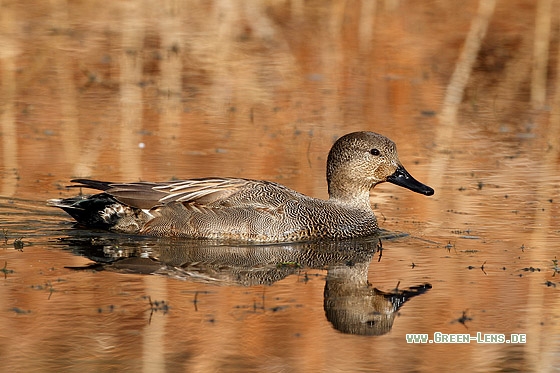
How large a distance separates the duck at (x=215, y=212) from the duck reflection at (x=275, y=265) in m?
0.11

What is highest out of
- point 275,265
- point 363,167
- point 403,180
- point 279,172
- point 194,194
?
point 279,172

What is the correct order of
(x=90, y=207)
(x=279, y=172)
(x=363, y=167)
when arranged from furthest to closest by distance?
(x=279, y=172) < (x=363, y=167) < (x=90, y=207)

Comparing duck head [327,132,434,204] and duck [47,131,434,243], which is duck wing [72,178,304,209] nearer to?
duck [47,131,434,243]

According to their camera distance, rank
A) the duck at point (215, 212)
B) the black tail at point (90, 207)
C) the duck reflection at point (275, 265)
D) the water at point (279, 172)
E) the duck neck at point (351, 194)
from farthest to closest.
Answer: the duck neck at point (351, 194) → the black tail at point (90, 207) → the duck at point (215, 212) → the duck reflection at point (275, 265) → the water at point (279, 172)

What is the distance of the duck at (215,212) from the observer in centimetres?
990

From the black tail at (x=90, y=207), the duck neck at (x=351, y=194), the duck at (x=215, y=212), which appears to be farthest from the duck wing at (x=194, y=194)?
the duck neck at (x=351, y=194)

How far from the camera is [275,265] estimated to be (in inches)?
358

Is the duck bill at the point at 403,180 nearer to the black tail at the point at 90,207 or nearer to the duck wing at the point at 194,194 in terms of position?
the duck wing at the point at 194,194

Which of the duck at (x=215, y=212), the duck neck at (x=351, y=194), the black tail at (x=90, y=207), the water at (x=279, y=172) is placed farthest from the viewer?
the duck neck at (x=351, y=194)

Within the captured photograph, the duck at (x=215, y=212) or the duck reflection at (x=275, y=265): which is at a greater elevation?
the duck at (x=215, y=212)

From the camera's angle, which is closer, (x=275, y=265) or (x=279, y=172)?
(x=275, y=265)

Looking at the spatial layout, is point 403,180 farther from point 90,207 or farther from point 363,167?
point 90,207

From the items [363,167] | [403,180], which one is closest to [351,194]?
[363,167]

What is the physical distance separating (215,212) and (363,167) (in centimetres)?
151
